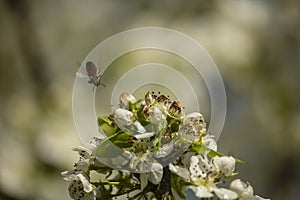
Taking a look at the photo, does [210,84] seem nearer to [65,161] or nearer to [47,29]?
[65,161]

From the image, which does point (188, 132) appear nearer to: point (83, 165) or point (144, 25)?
point (83, 165)

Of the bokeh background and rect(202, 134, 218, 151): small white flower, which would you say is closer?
rect(202, 134, 218, 151): small white flower

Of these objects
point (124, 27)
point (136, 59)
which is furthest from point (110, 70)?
point (124, 27)

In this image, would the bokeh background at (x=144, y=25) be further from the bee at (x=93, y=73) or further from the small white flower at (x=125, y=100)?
the small white flower at (x=125, y=100)

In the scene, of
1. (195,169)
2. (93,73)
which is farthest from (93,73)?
(195,169)

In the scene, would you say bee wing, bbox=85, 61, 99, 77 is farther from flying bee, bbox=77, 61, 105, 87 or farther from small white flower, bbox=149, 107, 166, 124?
small white flower, bbox=149, 107, 166, 124

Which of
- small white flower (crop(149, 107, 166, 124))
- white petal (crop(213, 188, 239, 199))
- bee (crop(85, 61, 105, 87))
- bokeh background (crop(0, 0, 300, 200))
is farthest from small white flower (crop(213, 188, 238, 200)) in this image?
bokeh background (crop(0, 0, 300, 200))
